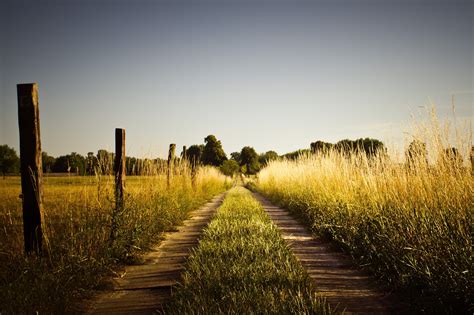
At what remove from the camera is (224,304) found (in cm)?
218

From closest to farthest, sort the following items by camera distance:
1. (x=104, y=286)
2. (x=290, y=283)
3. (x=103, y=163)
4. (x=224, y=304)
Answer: (x=224, y=304) < (x=290, y=283) < (x=104, y=286) < (x=103, y=163)

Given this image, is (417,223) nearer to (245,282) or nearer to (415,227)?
(415,227)

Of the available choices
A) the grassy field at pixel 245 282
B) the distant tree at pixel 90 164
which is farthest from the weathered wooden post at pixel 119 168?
the grassy field at pixel 245 282

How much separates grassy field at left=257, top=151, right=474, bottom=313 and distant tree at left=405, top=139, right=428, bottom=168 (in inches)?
1.2

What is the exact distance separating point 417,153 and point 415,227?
3.85 ft

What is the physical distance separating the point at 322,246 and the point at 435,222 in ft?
6.42

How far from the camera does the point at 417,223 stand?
3133 mm

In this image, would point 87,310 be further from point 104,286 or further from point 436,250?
point 436,250

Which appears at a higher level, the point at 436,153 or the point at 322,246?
the point at 436,153

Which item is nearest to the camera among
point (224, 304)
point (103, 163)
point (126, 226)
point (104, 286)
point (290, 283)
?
point (224, 304)

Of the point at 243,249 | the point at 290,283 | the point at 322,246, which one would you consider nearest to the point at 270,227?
the point at 322,246

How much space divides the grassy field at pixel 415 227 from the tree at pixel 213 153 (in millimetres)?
42607

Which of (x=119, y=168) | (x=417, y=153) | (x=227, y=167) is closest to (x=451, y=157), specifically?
(x=417, y=153)

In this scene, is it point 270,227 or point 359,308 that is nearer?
point 359,308
